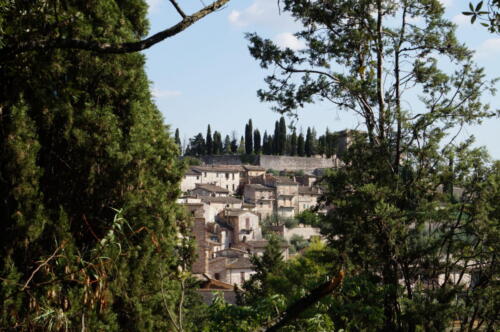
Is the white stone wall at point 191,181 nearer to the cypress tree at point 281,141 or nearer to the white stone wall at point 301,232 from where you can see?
the white stone wall at point 301,232

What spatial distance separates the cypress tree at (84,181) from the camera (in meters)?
3.42

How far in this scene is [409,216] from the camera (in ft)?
24.4

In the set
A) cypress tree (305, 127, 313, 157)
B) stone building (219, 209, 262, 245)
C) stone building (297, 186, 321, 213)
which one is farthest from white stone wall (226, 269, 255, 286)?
cypress tree (305, 127, 313, 157)

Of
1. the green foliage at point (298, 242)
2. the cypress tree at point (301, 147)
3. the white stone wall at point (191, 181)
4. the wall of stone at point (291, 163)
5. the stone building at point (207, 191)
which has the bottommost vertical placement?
the green foliage at point (298, 242)

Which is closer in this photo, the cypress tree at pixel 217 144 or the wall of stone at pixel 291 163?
the wall of stone at pixel 291 163

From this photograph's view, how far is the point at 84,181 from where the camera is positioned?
3.88m

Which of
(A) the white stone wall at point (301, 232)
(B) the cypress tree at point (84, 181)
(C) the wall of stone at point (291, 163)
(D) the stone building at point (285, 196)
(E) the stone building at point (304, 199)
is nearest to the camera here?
(B) the cypress tree at point (84, 181)

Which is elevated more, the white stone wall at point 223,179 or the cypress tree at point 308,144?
the cypress tree at point 308,144

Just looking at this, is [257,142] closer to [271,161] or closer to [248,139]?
[248,139]

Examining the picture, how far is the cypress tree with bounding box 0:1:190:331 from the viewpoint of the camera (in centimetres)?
342

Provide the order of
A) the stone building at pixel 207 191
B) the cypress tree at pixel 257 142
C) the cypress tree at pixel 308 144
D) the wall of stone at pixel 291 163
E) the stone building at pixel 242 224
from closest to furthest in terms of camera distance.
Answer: the stone building at pixel 242 224
the stone building at pixel 207 191
the wall of stone at pixel 291 163
the cypress tree at pixel 257 142
the cypress tree at pixel 308 144

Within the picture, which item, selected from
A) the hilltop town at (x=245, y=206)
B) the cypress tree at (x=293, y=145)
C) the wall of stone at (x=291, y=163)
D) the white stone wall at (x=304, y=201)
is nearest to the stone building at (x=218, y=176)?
the hilltop town at (x=245, y=206)

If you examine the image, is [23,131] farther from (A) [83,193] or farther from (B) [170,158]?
(B) [170,158]

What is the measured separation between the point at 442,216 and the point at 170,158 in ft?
14.4
